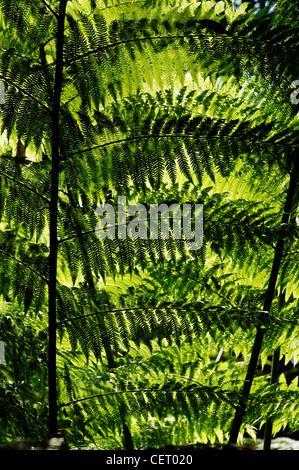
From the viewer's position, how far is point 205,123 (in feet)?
3.76

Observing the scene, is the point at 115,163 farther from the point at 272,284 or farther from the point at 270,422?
the point at 270,422

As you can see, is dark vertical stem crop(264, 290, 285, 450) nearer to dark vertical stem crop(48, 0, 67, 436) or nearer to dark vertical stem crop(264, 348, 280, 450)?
dark vertical stem crop(264, 348, 280, 450)

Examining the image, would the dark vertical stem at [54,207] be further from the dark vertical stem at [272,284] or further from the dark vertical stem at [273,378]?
the dark vertical stem at [273,378]

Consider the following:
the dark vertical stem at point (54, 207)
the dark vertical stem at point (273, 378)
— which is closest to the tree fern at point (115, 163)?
the dark vertical stem at point (54, 207)

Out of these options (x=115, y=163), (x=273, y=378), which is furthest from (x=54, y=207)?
(x=273, y=378)

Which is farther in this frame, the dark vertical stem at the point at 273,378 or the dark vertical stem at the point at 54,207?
the dark vertical stem at the point at 273,378

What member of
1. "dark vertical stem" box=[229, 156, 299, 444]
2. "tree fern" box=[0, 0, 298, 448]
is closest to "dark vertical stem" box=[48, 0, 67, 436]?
"tree fern" box=[0, 0, 298, 448]

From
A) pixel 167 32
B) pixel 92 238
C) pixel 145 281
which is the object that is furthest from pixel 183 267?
pixel 167 32

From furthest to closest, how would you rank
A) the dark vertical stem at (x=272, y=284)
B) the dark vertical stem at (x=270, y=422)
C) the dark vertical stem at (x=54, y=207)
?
1. the dark vertical stem at (x=270, y=422)
2. the dark vertical stem at (x=272, y=284)
3. the dark vertical stem at (x=54, y=207)

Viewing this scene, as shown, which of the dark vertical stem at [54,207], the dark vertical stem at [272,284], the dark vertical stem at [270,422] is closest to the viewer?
the dark vertical stem at [54,207]

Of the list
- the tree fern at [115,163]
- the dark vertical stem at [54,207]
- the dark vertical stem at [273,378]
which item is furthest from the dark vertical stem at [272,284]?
the dark vertical stem at [54,207]

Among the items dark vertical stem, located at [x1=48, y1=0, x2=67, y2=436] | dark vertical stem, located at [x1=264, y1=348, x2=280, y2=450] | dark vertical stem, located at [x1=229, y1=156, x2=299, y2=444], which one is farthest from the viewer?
dark vertical stem, located at [x1=264, y1=348, x2=280, y2=450]

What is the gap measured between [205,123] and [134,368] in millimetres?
1014

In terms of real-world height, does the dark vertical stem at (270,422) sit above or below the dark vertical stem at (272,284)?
below
